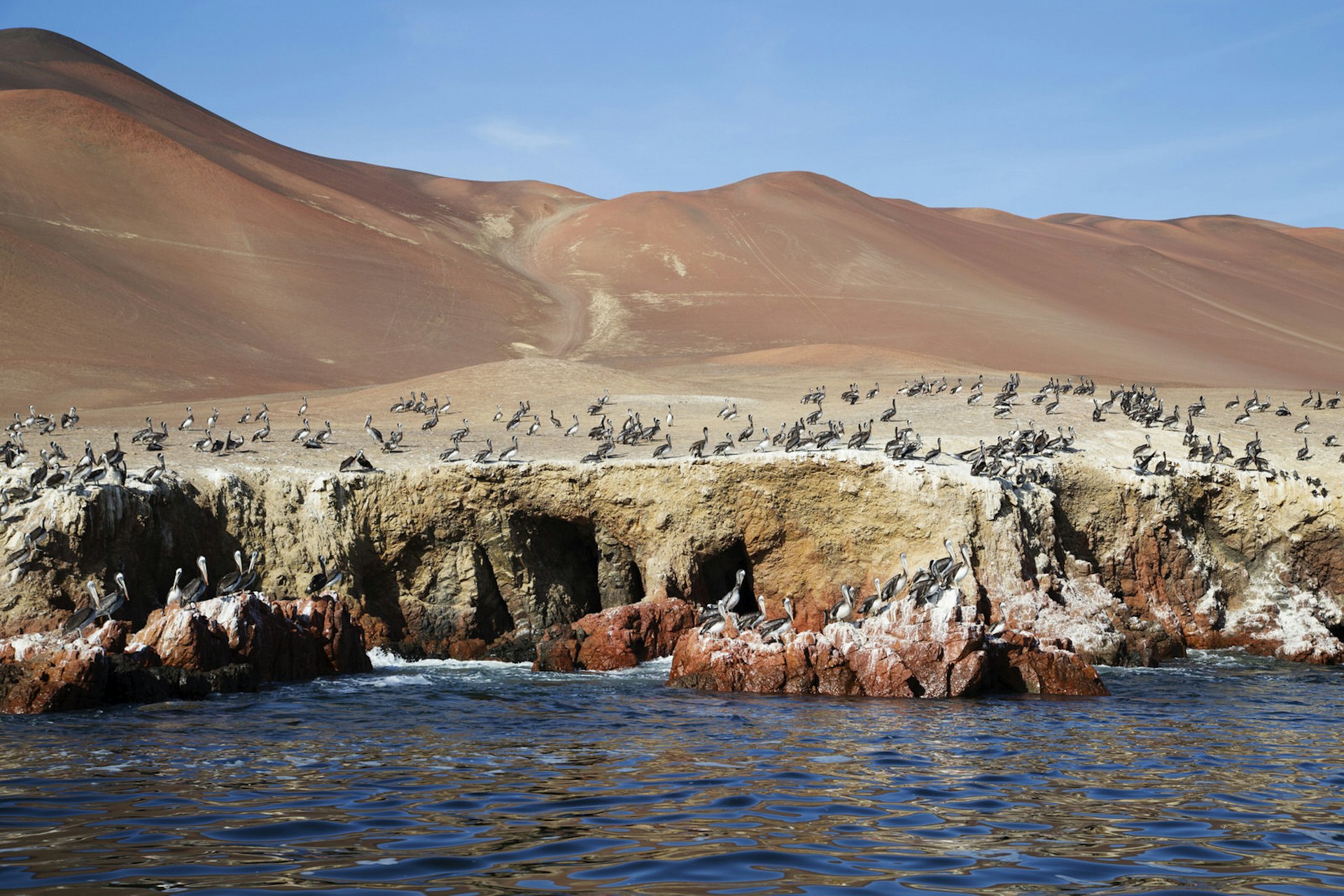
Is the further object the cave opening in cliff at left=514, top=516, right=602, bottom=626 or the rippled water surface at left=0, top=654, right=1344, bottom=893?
the cave opening in cliff at left=514, top=516, right=602, bottom=626

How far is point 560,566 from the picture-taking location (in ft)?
93.0

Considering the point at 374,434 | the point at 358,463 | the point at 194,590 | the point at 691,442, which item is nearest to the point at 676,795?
the point at 194,590

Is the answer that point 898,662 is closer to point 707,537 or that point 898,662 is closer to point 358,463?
point 707,537

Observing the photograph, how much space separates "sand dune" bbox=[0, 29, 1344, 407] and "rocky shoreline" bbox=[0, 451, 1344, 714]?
32.0 metres

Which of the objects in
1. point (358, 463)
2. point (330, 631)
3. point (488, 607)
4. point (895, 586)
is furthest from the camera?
point (358, 463)

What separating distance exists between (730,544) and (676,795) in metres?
14.2

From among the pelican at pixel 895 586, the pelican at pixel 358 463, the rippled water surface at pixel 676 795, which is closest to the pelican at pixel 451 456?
the pelican at pixel 358 463

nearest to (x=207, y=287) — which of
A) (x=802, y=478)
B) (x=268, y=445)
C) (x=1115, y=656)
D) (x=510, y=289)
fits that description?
(x=510, y=289)

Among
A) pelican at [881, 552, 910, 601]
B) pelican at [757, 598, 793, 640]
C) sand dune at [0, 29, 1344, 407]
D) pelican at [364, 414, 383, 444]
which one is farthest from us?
sand dune at [0, 29, 1344, 407]

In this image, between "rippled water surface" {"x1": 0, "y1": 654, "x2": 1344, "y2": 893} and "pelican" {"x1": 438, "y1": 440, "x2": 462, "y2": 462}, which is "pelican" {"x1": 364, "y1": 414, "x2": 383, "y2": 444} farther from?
"rippled water surface" {"x1": 0, "y1": 654, "x2": 1344, "y2": 893}

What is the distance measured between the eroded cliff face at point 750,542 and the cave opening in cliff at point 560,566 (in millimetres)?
50

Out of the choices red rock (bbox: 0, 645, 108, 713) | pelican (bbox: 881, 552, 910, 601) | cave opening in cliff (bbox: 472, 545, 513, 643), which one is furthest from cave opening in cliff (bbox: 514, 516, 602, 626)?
red rock (bbox: 0, 645, 108, 713)

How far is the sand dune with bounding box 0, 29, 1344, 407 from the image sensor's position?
70.1 meters

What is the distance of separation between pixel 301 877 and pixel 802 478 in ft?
58.5
